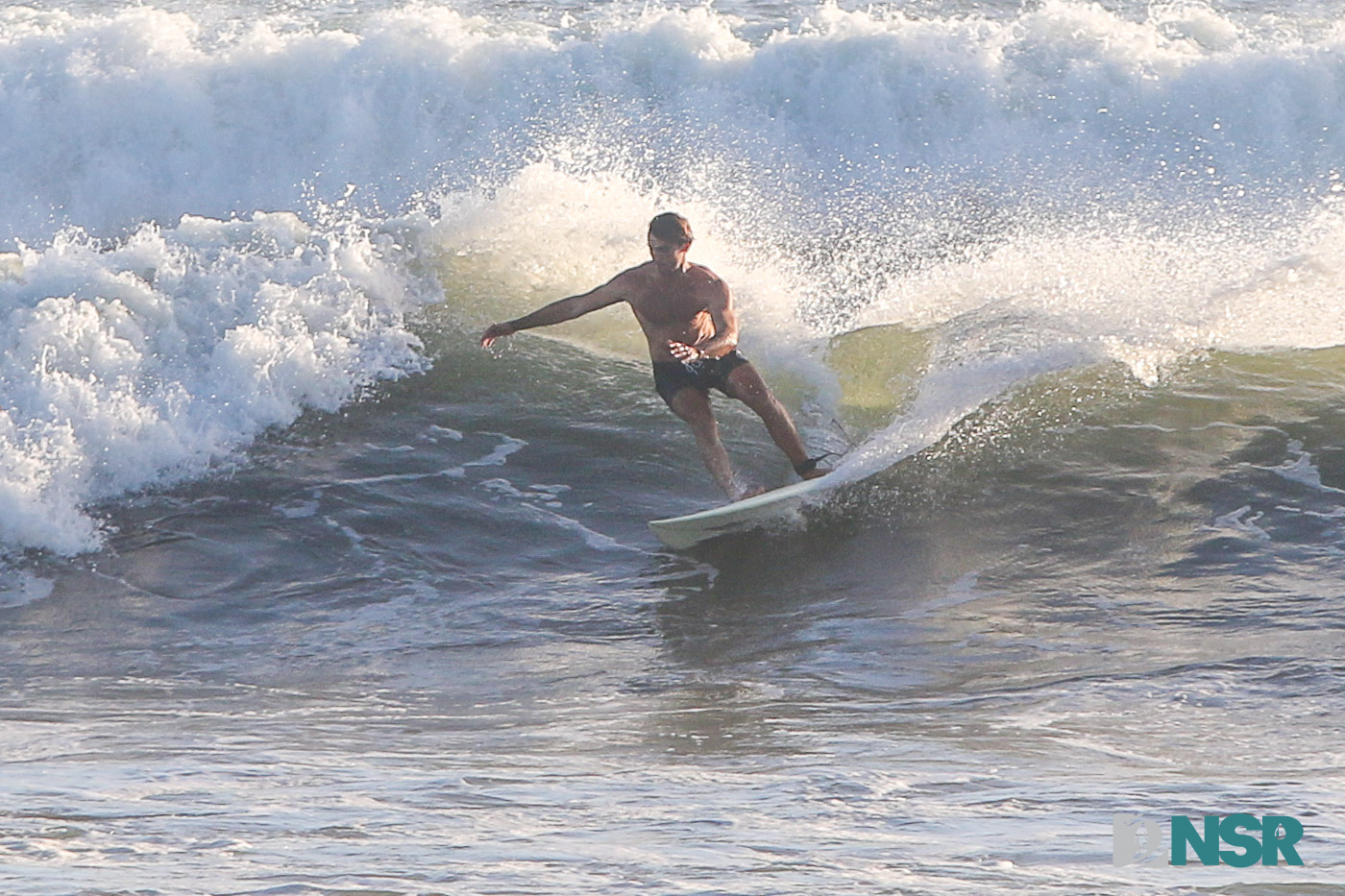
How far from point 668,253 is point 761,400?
84cm

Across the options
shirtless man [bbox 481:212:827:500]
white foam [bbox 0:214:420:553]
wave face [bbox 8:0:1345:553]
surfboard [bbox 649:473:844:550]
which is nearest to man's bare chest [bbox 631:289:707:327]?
shirtless man [bbox 481:212:827:500]

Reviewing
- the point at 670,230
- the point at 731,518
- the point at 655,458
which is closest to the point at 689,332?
the point at 670,230

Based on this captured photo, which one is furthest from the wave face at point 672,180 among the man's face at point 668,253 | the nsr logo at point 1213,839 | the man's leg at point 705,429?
the nsr logo at point 1213,839

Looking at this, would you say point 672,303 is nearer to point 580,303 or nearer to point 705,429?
point 580,303

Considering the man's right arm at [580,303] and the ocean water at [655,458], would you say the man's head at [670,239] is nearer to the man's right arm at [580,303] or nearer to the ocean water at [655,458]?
Result: the man's right arm at [580,303]

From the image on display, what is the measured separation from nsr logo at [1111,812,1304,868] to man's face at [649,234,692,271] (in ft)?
13.3

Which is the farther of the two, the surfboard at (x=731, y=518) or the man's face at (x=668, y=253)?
the surfboard at (x=731, y=518)

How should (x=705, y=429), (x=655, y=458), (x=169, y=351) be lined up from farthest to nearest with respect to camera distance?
(x=169, y=351)
(x=655, y=458)
(x=705, y=429)

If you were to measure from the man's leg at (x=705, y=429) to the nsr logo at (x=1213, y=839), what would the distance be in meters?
4.00

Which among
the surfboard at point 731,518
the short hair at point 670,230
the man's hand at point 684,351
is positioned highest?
the short hair at point 670,230

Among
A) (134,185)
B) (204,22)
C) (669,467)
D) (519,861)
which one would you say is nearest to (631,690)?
(519,861)

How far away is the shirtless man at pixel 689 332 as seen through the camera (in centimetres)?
736

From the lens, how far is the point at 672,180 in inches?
513

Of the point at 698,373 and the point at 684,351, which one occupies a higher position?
the point at 684,351
